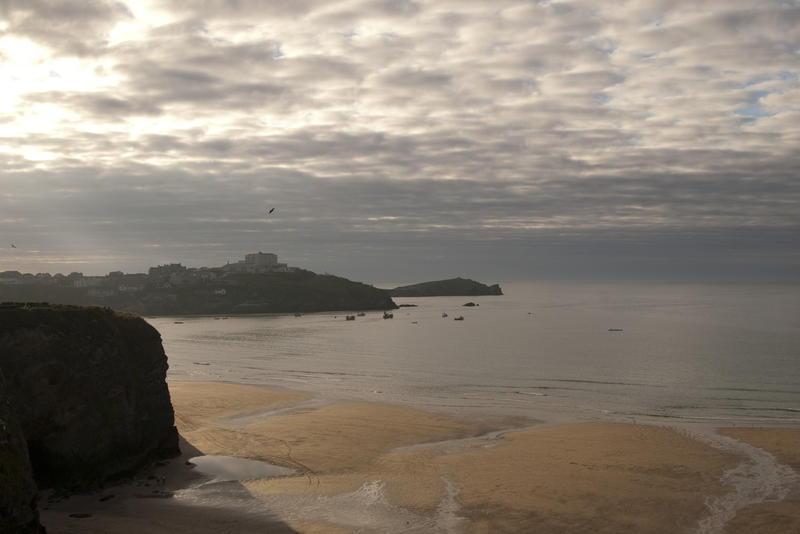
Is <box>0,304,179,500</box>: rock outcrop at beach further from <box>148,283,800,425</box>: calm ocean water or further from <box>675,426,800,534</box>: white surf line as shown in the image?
<box>675,426,800,534</box>: white surf line

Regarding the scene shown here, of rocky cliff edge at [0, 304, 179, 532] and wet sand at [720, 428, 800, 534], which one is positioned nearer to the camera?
wet sand at [720, 428, 800, 534]

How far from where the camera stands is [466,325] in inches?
5123

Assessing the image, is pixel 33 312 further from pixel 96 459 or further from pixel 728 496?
pixel 728 496

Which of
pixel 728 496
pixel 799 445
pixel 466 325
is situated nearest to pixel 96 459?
pixel 728 496

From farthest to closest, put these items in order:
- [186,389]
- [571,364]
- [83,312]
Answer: [571,364] → [186,389] → [83,312]

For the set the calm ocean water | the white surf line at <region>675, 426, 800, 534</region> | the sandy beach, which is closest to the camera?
the sandy beach

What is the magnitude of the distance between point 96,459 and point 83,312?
5.95 m

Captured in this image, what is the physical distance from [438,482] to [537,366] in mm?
40939

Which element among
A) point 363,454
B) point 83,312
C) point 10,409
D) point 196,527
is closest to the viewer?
point 10,409

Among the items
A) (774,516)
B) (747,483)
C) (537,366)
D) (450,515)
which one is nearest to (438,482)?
(450,515)

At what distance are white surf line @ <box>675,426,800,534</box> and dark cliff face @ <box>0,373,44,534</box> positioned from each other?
1986cm

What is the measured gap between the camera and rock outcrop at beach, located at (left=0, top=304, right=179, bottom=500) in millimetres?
22016

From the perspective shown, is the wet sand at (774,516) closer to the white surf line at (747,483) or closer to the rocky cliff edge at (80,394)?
the white surf line at (747,483)

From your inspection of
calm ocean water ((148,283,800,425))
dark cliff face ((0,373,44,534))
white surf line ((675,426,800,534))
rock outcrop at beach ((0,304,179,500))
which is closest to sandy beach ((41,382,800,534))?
white surf line ((675,426,800,534))
